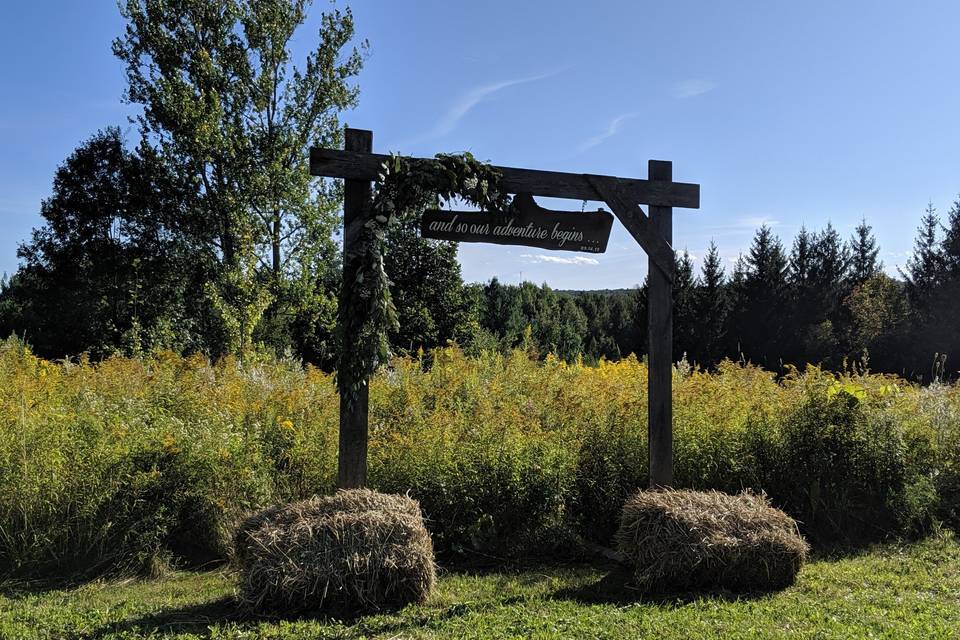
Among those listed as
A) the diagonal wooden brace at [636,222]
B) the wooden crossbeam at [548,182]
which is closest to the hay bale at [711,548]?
the diagonal wooden brace at [636,222]

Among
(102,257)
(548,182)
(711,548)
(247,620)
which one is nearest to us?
(247,620)

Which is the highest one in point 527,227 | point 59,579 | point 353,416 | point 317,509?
point 527,227

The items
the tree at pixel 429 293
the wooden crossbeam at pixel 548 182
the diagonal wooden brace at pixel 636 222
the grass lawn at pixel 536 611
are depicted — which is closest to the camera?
the grass lawn at pixel 536 611

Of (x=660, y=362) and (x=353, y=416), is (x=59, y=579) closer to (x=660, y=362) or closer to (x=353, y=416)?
(x=353, y=416)

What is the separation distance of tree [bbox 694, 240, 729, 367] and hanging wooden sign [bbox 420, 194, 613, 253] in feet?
110

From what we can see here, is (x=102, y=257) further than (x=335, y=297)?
Yes

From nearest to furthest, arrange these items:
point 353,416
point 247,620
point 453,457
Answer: point 247,620, point 353,416, point 453,457

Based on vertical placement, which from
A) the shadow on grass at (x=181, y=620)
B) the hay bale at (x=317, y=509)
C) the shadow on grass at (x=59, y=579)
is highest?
the hay bale at (x=317, y=509)

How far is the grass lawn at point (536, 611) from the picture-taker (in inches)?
144

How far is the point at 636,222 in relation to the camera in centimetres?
527

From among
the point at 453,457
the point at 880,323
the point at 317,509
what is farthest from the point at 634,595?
the point at 880,323

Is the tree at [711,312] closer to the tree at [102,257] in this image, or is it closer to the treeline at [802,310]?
the treeline at [802,310]

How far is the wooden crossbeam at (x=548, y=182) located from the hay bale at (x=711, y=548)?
7.96ft

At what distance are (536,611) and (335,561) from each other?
1.30 m
